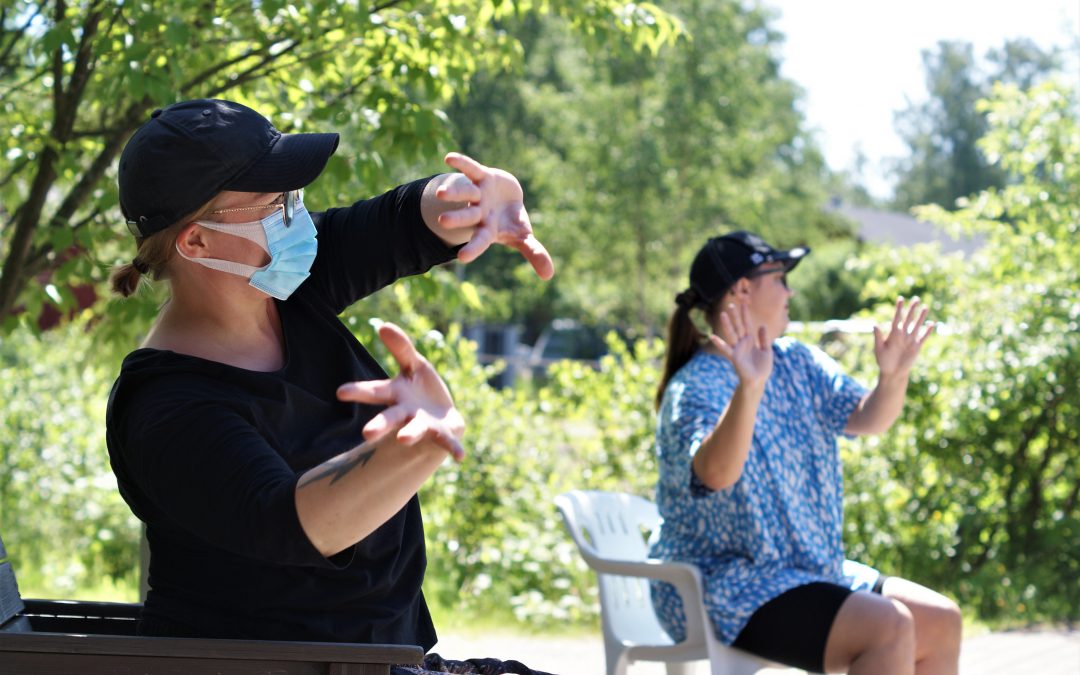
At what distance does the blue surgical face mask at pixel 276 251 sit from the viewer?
1.98 meters

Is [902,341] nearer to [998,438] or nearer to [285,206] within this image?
[285,206]

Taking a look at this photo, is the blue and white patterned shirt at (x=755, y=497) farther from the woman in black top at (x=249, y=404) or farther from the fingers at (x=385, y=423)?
the fingers at (x=385, y=423)

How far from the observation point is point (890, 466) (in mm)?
6590

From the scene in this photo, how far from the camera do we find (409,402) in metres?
1.46

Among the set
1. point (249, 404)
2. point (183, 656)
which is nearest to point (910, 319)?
point (249, 404)

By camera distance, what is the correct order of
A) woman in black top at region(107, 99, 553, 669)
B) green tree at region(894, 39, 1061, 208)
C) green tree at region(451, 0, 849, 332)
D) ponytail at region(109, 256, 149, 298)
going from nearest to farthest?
woman in black top at region(107, 99, 553, 669) < ponytail at region(109, 256, 149, 298) < green tree at region(451, 0, 849, 332) < green tree at region(894, 39, 1061, 208)

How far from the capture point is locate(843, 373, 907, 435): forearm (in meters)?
3.66

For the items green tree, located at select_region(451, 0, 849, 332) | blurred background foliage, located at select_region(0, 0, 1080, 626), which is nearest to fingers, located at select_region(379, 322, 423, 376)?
blurred background foliage, located at select_region(0, 0, 1080, 626)

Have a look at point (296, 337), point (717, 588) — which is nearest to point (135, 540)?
point (717, 588)

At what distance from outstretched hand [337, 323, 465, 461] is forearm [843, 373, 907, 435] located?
8.01 ft

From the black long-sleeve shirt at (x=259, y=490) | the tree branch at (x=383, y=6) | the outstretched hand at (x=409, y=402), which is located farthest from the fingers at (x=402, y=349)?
the tree branch at (x=383, y=6)

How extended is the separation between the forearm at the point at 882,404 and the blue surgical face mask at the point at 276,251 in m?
2.12

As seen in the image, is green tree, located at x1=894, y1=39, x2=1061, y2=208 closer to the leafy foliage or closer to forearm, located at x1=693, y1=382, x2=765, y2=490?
the leafy foliage

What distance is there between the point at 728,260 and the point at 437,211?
1.64 meters
